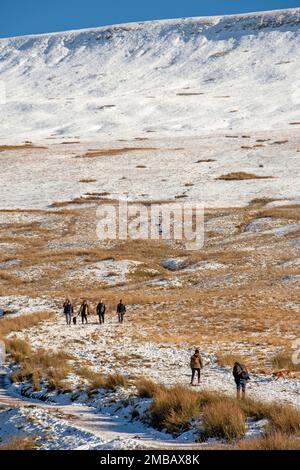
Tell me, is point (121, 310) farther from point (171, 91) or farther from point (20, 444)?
point (171, 91)

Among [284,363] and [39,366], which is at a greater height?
[284,363]

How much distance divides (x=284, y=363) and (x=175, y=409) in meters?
7.56

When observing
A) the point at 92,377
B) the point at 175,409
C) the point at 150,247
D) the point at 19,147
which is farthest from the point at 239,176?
the point at 175,409

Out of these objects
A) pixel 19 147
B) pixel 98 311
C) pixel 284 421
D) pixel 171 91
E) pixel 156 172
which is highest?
pixel 171 91

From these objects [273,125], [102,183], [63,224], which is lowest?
[63,224]

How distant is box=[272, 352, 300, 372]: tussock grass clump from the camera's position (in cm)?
2162

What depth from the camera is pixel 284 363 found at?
22031 millimetres

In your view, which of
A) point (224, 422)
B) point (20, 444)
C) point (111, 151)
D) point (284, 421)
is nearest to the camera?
point (20, 444)

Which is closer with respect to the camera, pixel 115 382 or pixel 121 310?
pixel 115 382

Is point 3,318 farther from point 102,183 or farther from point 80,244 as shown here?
point 102,183

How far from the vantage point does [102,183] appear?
80625 mm

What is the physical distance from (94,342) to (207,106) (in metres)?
125

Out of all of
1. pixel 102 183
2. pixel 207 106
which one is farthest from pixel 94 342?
pixel 207 106

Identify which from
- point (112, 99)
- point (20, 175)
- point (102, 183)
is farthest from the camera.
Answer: point (112, 99)
